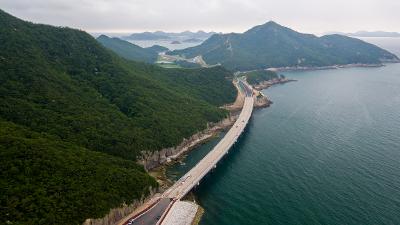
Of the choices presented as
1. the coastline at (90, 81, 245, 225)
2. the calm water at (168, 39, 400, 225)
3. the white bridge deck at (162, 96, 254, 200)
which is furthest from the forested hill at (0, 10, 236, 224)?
the calm water at (168, 39, 400, 225)

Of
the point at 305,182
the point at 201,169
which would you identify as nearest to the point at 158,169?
the point at 201,169

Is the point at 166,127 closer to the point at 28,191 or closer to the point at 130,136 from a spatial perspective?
the point at 130,136

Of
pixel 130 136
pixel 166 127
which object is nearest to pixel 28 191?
pixel 130 136

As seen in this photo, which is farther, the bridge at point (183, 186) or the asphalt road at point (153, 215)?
the bridge at point (183, 186)

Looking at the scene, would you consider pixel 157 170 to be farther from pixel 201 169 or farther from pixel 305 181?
pixel 305 181

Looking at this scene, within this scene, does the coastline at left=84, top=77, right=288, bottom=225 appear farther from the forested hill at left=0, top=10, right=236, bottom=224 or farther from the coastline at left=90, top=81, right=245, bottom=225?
the forested hill at left=0, top=10, right=236, bottom=224

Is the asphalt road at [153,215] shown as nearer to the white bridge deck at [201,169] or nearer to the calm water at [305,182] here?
the white bridge deck at [201,169]

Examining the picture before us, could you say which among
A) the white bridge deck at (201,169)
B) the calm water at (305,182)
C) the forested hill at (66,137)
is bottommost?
the calm water at (305,182)

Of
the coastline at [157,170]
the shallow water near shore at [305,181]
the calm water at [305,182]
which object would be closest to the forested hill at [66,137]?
the coastline at [157,170]
